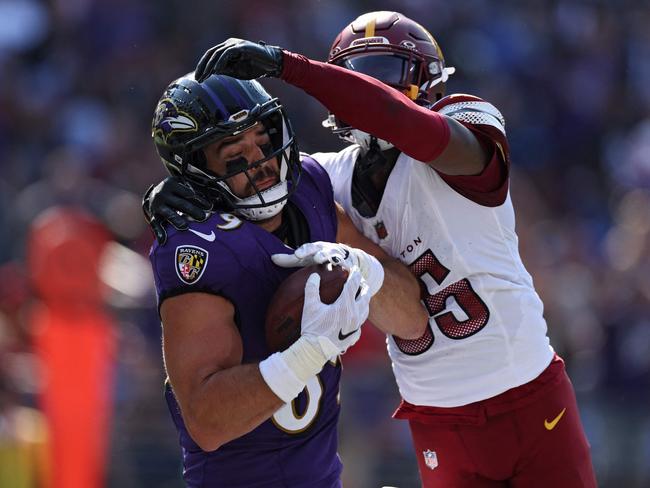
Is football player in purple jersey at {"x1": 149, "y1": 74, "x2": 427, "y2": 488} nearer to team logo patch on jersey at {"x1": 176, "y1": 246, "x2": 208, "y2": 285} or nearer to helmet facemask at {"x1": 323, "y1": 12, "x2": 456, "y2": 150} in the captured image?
team logo patch on jersey at {"x1": 176, "y1": 246, "x2": 208, "y2": 285}

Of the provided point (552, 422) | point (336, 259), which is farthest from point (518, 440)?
point (336, 259)

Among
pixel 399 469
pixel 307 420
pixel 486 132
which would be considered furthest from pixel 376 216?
pixel 399 469

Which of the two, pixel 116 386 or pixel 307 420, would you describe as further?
pixel 116 386

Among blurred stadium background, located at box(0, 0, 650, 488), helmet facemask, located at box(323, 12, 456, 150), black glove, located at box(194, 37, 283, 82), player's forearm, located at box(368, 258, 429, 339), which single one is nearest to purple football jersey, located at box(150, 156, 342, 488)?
player's forearm, located at box(368, 258, 429, 339)

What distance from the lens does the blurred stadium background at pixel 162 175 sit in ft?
22.1

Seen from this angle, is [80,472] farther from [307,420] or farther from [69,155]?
[307,420]

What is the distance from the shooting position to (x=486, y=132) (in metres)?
3.54

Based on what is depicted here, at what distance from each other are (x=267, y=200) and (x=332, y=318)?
1.67 feet

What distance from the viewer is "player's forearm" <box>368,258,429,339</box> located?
351 cm

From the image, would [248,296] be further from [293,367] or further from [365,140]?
[365,140]

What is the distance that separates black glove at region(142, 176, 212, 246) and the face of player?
0.10 metres

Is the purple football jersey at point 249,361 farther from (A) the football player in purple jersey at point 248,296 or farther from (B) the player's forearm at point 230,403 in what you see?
(B) the player's forearm at point 230,403

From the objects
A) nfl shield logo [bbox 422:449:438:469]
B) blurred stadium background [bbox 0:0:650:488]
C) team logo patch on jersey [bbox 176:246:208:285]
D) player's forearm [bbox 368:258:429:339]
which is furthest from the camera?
blurred stadium background [bbox 0:0:650:488]

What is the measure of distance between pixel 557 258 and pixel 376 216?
14.8 ft
